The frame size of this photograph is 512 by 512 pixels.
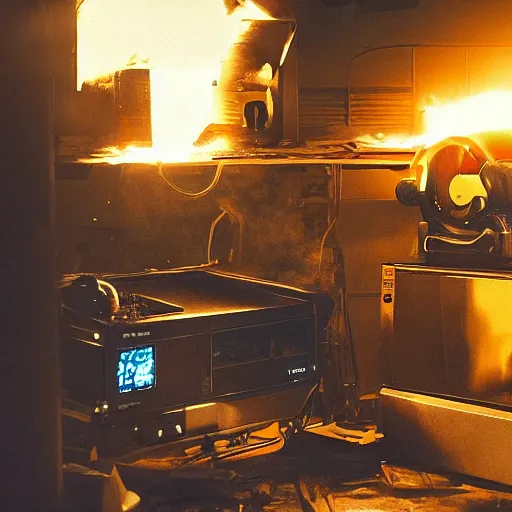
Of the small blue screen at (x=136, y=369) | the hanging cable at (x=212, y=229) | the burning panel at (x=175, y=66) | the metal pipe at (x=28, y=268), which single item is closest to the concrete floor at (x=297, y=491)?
the small blue screen at (x=136, y=369)

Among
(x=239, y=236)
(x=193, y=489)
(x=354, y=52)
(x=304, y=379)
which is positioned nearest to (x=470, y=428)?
(x=304, y=379)

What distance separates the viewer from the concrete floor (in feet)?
10.9

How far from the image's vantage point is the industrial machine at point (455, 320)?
132 inches

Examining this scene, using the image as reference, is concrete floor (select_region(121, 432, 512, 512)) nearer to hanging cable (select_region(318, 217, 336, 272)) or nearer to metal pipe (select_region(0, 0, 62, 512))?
metal pipe (select_region(0, 0, 62, 512))

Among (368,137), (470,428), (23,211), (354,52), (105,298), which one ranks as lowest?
(470,428)

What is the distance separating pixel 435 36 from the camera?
4.73m

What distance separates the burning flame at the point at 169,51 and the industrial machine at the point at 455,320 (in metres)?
1.11

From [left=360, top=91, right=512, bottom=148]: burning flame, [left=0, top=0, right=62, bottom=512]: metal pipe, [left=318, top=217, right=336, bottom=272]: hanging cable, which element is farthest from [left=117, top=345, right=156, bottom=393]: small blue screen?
[left=360, top=91, right=512, bottom=148]: burning flame

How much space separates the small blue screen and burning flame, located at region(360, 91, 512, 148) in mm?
1646

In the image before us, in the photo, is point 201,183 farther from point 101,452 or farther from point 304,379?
point 101,452

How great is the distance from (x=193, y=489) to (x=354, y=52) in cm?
247

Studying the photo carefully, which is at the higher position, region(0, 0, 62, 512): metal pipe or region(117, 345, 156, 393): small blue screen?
region(0, 0, 62, 512): metal pipe

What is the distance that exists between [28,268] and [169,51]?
82.6 inches

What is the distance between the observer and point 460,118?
453 cm
